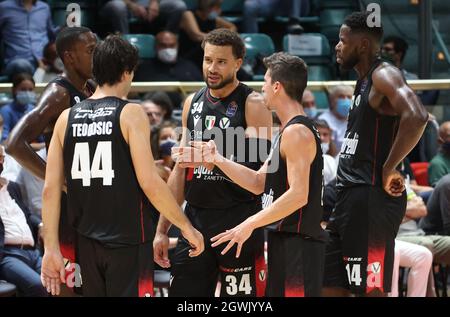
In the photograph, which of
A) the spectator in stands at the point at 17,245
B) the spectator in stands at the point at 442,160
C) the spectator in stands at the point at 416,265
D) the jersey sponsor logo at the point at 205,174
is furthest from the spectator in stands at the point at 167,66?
the jersey sponsor logo at the point at 205,174

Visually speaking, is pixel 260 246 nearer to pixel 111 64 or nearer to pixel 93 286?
pixel 93 286

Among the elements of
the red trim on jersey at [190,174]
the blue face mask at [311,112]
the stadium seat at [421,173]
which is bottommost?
the stadium seat at [421,173]

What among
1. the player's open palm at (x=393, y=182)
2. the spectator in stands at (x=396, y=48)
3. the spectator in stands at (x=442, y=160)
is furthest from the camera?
the spectator in stands at (x=396, y=48)

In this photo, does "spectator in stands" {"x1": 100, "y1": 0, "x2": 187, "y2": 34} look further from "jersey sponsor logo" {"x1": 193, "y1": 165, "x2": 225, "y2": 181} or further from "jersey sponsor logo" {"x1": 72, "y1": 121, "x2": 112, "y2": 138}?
"jersey sponsor logo" {"x1": 72, "y1": 121, "x2": 112, "y2": 138}

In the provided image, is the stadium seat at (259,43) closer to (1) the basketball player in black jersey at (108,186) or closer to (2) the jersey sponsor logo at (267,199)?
(2) the jersey sponsor logo at (267,199)

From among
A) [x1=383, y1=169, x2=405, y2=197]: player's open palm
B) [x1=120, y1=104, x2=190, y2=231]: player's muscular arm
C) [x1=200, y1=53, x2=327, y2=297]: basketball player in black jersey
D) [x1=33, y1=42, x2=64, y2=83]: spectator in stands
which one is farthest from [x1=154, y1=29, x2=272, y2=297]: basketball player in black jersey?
[x1=33, y1=42, x2=64, y2=83]: spectator in stands

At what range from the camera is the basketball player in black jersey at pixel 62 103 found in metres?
5.63

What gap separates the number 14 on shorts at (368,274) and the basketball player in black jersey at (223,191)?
0.58m

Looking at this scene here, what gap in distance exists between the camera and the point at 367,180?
18.6ft

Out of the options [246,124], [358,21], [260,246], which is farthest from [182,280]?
[358,21]

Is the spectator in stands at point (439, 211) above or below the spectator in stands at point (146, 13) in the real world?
below

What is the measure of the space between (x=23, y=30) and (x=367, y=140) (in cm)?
646

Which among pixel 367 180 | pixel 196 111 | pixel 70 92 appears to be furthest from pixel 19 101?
pixel 367 180
